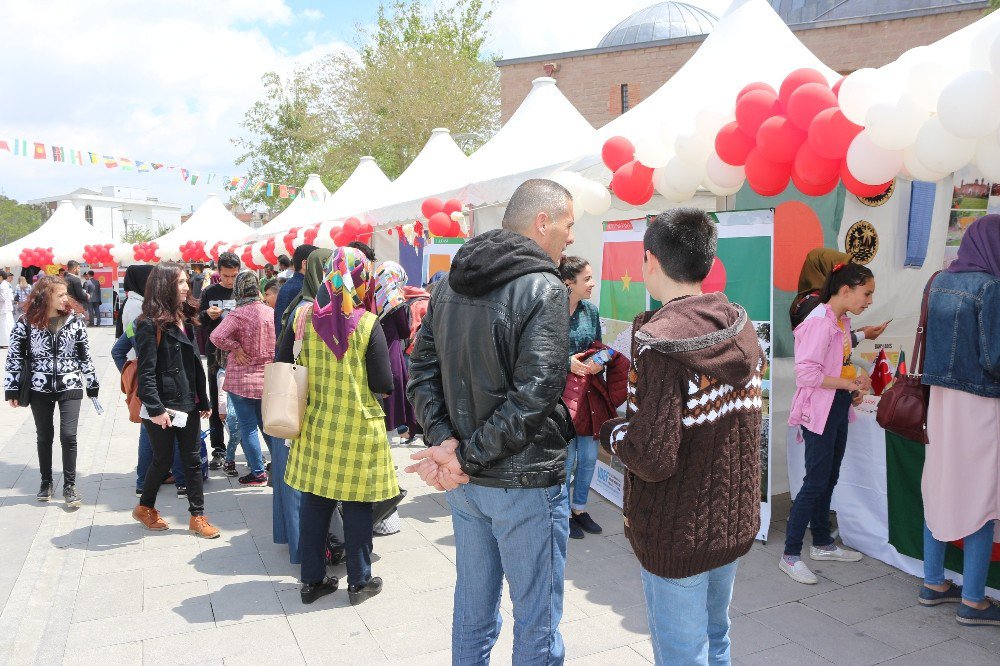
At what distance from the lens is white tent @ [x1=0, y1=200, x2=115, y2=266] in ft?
84.3

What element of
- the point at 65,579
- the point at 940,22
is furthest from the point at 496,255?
the point at 940,22

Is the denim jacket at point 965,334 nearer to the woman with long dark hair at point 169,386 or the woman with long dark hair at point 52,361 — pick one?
the woman with long dark hair at point 169,386

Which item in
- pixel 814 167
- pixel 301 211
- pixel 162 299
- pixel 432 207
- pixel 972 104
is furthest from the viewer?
pixel 301 211

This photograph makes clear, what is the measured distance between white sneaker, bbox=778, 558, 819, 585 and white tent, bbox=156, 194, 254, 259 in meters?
19.5

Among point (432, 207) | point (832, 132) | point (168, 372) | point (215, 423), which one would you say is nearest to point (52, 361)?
point (168, 372)

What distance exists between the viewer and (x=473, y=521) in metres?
2.32

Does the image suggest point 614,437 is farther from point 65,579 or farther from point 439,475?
point 65,579

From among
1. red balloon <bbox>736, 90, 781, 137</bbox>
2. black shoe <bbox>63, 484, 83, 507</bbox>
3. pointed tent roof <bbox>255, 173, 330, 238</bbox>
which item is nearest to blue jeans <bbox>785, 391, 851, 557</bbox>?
red balloon <bbox>736, 90, 781, 137</bbox>

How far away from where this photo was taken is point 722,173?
433cm

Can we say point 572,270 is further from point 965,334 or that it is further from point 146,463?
point 146,463

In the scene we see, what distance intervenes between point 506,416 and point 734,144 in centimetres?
275

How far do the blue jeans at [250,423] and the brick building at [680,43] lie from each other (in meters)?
23.1

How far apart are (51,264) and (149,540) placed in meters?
24.7

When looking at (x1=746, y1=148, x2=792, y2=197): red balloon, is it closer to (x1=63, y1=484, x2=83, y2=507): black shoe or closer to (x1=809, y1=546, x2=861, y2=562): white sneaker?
(x1=809, y1=546, x2=861, y2=562): white sneaker
